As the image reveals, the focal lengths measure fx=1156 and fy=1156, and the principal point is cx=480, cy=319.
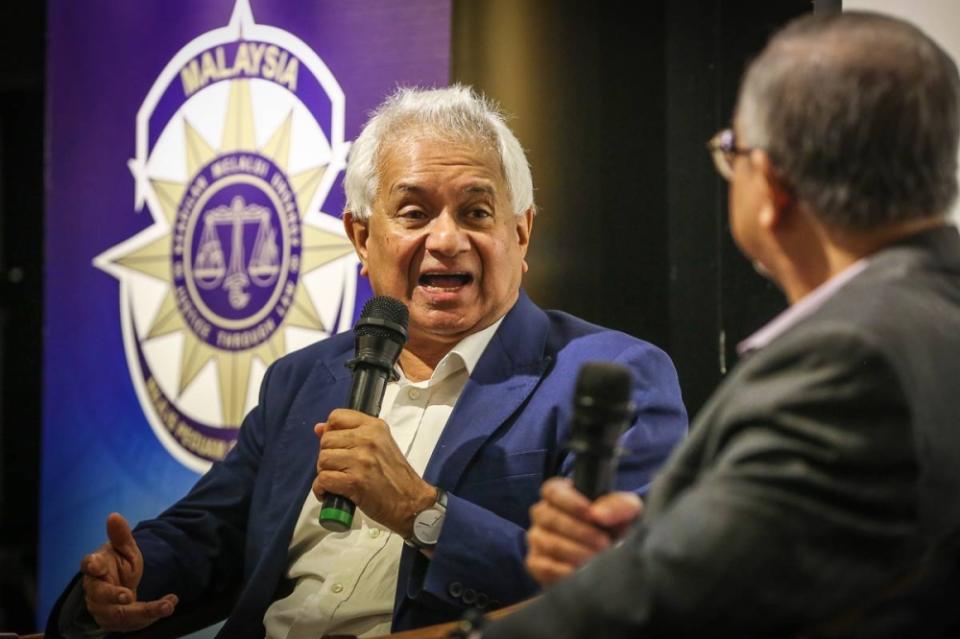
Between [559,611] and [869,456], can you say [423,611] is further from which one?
[869,456]

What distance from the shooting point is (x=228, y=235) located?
11.9 ft

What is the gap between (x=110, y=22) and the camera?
3.92 meters

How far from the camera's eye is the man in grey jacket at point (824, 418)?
3.89ft

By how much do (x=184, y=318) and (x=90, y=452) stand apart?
604mm

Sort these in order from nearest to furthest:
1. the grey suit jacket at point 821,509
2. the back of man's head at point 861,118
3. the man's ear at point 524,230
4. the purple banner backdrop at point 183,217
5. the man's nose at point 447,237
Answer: the grey suit jacket at point 821,509 < the back of man's head at point 861,118 < the man's nose at point 447,237 < the man's ear at point 524,230 < the purple banner backdrop at point 183,217

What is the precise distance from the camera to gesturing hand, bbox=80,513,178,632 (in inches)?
99.0

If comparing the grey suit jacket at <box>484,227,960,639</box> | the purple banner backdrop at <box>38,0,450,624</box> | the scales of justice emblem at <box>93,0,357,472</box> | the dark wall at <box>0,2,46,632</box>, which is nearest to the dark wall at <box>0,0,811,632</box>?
the purple banner backdrop at <box>38,0,450,624</box>

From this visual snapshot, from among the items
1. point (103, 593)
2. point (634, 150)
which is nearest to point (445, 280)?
point (634, 150)

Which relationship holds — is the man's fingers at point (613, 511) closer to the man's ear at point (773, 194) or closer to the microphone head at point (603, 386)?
the microphone head at point (603, 386)

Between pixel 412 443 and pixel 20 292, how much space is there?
2.86 metres

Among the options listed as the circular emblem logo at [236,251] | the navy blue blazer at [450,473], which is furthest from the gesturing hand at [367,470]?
the circular emblem logo at [236,251]

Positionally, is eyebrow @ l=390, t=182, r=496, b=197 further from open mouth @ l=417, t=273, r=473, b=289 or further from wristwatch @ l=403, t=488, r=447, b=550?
wristwatch @ l=403, t=488, r=447, b=550

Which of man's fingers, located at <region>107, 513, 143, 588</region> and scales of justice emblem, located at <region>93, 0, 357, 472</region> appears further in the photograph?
scales of justice emblem, located at <region>93, 0, 357, 472</region>

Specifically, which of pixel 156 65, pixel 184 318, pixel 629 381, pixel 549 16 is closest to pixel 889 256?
pixel 629 381
